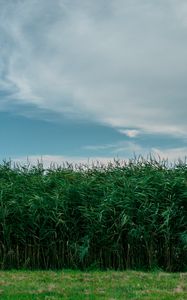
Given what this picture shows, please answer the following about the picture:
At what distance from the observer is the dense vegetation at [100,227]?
1000cm

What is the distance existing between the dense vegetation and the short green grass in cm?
72

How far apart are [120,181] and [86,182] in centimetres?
63

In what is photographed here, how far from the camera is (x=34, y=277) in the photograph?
8.86m

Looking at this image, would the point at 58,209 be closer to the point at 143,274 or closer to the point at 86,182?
the point at 86,182

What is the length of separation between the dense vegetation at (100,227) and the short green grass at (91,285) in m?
0.72

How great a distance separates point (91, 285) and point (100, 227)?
1.96m

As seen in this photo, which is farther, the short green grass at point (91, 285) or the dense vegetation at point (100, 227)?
the dense vegetation at point (100, 227)

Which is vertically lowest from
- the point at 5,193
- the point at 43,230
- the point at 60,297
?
the point at 60,297

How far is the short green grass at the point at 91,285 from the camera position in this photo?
24.6ft

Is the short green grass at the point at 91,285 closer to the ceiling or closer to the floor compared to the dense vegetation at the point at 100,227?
closer to the floor

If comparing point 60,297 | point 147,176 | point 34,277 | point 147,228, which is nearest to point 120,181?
point 147,176

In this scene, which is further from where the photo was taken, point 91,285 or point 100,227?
point 100,227

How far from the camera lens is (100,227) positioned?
9992 mm

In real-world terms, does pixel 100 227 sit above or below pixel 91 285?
above
